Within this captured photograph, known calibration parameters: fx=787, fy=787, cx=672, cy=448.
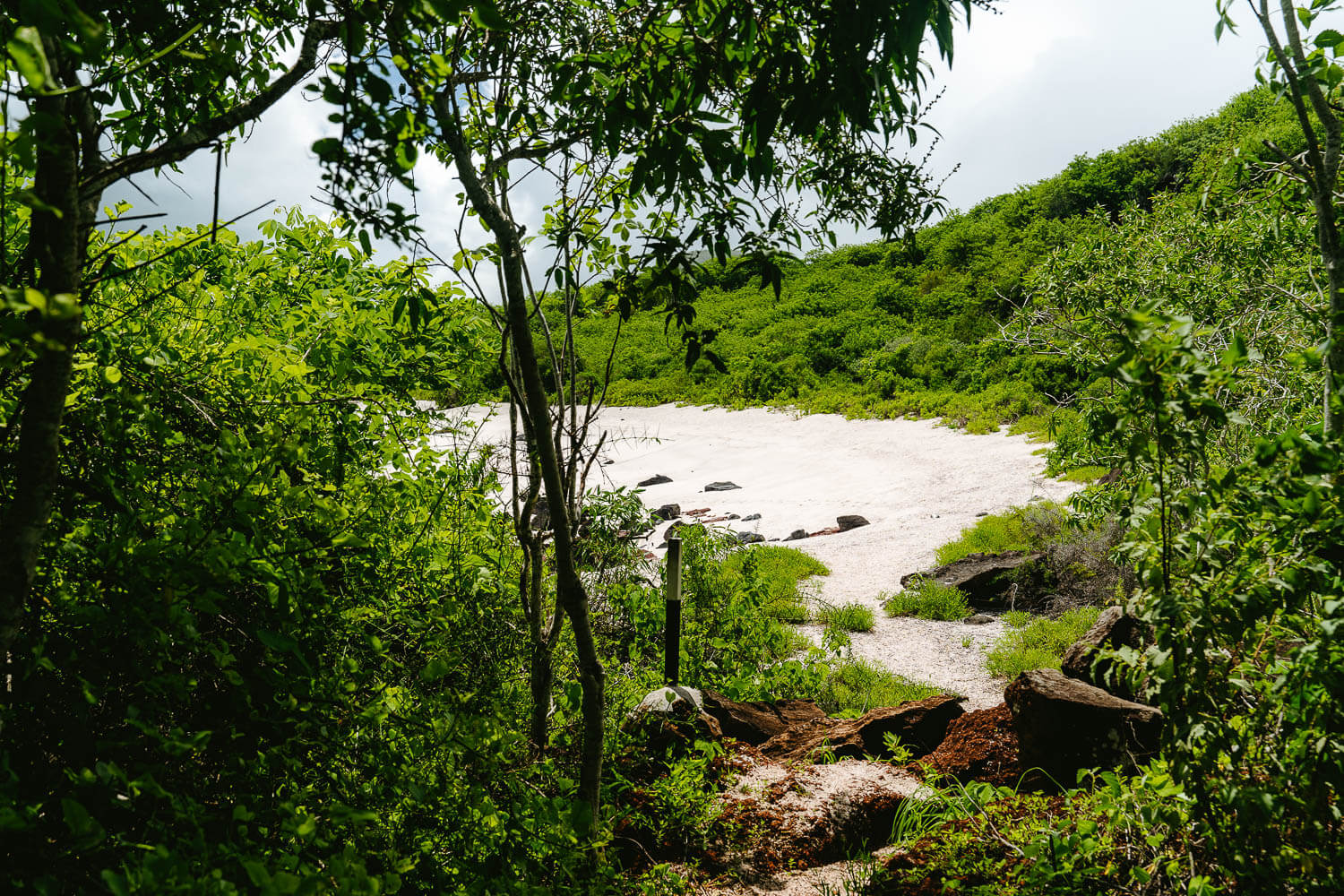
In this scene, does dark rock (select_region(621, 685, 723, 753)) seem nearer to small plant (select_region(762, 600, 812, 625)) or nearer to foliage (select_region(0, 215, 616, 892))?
foliage (select_region(0, 215, 616, 892))

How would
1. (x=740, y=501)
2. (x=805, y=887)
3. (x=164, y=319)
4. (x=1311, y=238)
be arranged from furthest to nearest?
(x=740, y=501), (x=1311, y=238), (x=805, y=887), (x=164, y=319)

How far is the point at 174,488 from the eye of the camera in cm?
189

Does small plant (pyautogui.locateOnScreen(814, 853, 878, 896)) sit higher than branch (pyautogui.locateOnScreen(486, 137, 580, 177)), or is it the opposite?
branch (pyautogui.locateOnScreen(486, 137, 580, 177))

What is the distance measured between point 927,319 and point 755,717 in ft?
72.1

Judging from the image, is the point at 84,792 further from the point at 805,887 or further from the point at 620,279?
the point at 805,887

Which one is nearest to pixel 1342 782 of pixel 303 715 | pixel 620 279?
pixel 620 279

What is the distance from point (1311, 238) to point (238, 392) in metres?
5.31

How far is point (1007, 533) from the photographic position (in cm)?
911

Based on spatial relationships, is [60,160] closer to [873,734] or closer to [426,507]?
[426,507]

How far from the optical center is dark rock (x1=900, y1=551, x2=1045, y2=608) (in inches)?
301

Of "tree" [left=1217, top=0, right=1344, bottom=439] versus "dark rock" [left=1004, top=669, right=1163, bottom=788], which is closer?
"tree" [left=1217, top=0, right=1344, bottom=439]

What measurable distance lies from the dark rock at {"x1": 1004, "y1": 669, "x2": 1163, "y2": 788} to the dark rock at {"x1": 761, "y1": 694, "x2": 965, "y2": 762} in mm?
678

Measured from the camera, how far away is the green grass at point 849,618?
7.19 metres

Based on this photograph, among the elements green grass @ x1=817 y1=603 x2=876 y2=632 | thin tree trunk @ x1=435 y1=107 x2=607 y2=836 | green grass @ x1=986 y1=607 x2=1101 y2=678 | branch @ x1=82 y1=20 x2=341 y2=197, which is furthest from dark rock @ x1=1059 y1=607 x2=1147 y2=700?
branch @ x1=82 y1=20 x2=341 y2=197
